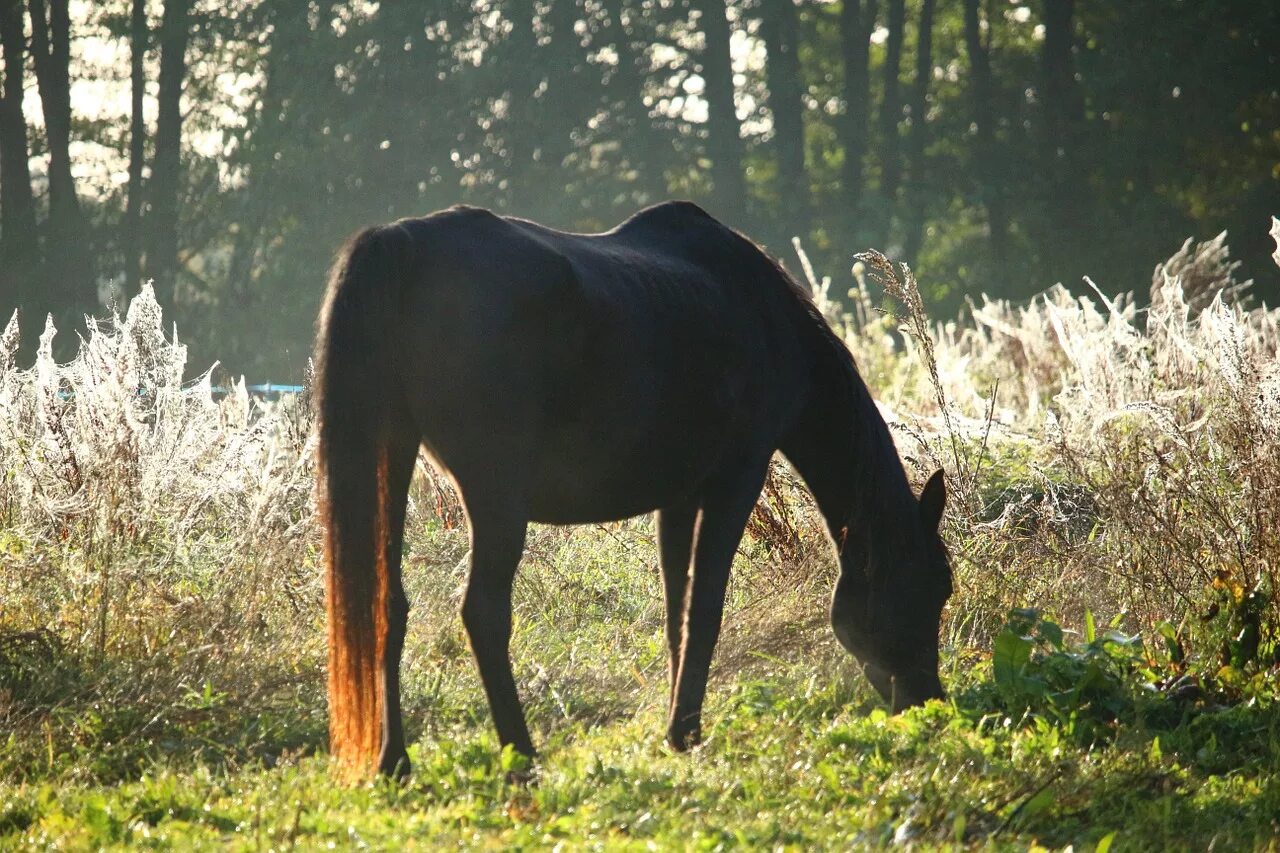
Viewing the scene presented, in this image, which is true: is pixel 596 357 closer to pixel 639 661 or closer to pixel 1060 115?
pixel 639 661

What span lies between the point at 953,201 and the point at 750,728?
2751cm

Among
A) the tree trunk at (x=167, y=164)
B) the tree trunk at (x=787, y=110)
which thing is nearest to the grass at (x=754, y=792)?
the tree trunk at (x=167, y=164)

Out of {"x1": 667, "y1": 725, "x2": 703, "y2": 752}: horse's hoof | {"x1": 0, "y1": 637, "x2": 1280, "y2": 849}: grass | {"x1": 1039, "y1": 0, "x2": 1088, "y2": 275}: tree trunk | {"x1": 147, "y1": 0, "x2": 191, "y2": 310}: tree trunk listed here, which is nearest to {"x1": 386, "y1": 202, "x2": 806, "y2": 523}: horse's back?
{"x1": 667, "y1": 725, "x2": 703, "y2": 752}: horse's hoof

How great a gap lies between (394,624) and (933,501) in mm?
2043

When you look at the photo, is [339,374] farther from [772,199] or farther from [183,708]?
[772,199]

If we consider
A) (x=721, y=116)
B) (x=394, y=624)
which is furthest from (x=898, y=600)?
(x=721, y=116)

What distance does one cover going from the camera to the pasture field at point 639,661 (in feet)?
11.8

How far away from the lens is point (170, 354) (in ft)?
19.4

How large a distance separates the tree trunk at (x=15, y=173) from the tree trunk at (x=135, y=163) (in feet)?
5.49

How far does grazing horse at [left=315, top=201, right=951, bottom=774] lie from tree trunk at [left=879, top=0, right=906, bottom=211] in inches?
989

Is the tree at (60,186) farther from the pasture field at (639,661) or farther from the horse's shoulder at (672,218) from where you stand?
the horse's shoulder at (672,218)

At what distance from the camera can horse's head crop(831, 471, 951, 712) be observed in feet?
15.8

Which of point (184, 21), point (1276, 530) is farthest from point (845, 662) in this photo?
point (184, 21)

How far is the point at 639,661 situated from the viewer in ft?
18.3
